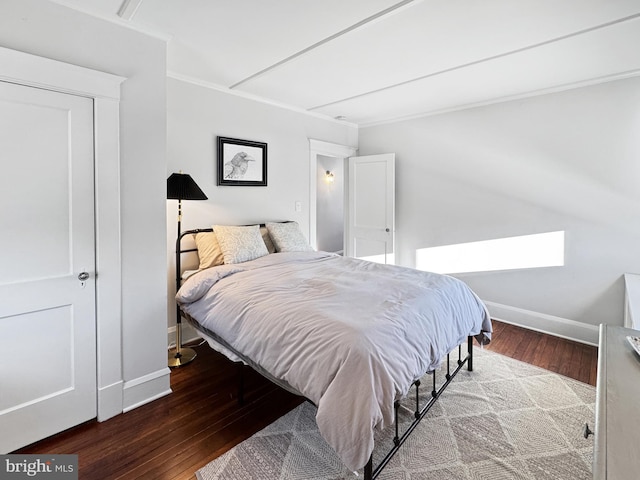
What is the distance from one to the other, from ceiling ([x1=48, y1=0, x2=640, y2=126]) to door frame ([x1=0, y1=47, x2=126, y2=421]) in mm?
429

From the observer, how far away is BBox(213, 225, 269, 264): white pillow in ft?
9.93

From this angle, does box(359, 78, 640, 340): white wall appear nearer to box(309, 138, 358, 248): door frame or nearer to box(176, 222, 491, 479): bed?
box(309, 138, 358, 248): door frame

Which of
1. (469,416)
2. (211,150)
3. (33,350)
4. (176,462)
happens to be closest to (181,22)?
(211,150)

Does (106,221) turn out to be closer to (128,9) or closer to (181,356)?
(128,9)

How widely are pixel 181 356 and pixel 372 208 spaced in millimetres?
3151

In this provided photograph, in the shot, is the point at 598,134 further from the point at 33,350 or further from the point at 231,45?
the point at 33,350

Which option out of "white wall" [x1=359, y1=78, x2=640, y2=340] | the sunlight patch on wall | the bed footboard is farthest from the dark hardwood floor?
the sunlight patch on wall

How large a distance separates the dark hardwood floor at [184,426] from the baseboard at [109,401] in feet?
0.14

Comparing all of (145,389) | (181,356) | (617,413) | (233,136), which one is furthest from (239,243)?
(617,413)

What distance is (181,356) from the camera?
9.75ft

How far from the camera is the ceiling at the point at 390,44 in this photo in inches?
76.9

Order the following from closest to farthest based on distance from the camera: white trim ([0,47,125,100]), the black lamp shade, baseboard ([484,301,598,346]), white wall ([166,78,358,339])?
1. white trim ([0,47,125,100])
2. the black lamp shade
3. white wall ([166,78,358,339])
4. baseboard ([484,301,598,346])

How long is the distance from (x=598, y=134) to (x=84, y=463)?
4752mm

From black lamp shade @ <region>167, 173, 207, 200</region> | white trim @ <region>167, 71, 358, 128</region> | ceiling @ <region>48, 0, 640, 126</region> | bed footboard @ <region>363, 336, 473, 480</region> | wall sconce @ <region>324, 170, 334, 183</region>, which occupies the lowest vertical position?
bed footboard @ <region>363, 336, 473, 480</region>
